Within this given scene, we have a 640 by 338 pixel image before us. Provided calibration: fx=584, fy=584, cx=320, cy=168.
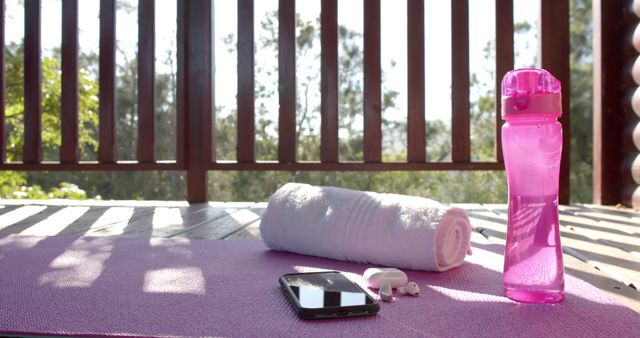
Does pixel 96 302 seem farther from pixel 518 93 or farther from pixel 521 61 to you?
pixel 521 61

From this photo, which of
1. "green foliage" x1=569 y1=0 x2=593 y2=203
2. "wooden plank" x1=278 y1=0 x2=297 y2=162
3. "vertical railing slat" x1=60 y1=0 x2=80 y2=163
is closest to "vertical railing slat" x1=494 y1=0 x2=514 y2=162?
"wooden plank" x1=278 y1=0 x2=297 y2=162

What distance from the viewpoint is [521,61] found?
991 centimetres

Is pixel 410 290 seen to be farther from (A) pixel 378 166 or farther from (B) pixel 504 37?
(B) pixel 504 37

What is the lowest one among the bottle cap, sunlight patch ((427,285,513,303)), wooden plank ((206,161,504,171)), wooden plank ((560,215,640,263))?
sunlight patch ((427,285,513,303))

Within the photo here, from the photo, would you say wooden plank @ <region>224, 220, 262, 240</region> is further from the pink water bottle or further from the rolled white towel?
the pink water bottle

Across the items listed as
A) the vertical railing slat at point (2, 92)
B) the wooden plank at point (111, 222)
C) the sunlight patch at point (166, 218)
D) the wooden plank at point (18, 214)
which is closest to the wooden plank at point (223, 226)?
the sunlight patch at point (166, 218)

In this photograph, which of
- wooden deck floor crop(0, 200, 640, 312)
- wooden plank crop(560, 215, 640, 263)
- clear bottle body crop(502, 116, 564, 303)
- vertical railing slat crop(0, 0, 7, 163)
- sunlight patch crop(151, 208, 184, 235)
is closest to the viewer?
clear bottle body crop(502, 116, 564, 303)

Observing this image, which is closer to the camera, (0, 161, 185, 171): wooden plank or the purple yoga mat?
the purple yoga mat

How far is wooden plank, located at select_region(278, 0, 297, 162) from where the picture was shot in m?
2.44

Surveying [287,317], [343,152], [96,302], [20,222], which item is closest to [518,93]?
[287,317]

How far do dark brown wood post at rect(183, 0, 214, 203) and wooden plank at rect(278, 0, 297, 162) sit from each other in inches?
11.9

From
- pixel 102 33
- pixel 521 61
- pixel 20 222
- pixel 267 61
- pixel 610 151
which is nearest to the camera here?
pixel 20 222

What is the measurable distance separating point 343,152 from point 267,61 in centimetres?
183

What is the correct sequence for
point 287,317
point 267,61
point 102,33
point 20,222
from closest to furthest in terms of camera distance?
point 287,317 < point 20,222 < point 102,33 < point 267,61
